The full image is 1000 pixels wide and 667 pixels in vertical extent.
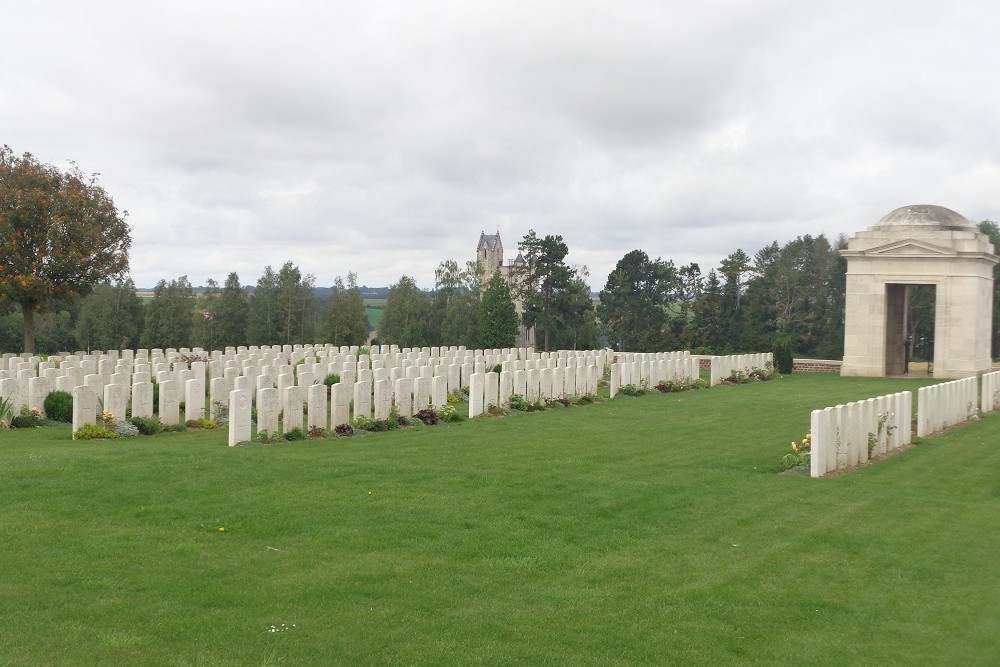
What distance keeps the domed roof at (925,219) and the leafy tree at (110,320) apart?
4342 cm

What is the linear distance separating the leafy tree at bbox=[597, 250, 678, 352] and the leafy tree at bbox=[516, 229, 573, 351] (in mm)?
4792

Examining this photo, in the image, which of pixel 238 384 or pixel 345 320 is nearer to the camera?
pixel 238 384

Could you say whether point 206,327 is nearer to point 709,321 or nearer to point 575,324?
point 575,324

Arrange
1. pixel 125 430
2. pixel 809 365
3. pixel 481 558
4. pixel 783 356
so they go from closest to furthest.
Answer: pixel 481 558, pixel 125 430, pixel 783 356, pixel 809 365

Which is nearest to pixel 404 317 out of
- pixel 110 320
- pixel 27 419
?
pixel 110 320

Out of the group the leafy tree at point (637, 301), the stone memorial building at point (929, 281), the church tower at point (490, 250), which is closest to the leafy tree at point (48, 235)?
the stone memorial building at point (929, 281)

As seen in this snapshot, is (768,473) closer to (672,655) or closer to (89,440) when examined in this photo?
(672,655)

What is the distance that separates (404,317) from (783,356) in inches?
1314

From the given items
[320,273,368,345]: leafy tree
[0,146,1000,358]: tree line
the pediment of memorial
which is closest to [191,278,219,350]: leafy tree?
[0,146,1000,358]: tree line

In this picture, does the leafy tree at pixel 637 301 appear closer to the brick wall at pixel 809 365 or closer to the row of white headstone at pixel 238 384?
the brick wall at pixel 809 365

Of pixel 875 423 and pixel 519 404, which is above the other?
pixel 875 423

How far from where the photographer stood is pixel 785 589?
7.14 meters

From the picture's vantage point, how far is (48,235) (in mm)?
26250

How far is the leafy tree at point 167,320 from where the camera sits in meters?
55.9
